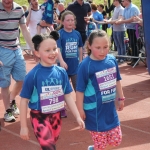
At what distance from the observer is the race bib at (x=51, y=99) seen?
15.5 feet

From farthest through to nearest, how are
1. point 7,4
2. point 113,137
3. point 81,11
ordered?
point 81,11, point 7,4, point 113,137

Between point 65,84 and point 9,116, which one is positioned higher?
point 65,84

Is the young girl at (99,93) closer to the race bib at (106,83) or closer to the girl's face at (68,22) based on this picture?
the race bib at (106,83)

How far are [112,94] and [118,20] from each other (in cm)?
891

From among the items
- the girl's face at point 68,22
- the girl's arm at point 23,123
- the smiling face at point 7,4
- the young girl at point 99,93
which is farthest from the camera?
the girl's face at point 68,22

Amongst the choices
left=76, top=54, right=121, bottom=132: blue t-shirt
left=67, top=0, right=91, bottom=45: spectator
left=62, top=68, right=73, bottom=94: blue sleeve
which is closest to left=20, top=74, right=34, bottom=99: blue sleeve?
left=62, top=68, right=73, bottom=94: blue sleeve

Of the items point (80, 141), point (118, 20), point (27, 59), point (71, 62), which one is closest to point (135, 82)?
point (118, 20)

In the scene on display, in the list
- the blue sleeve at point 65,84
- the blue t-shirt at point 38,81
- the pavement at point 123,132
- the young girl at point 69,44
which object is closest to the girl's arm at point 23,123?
the blue t-shirt at point 38,81

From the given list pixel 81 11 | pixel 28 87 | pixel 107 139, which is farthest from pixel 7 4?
pixel 81 11

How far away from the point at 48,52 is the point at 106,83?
0.73m

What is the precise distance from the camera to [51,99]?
15.6 ft

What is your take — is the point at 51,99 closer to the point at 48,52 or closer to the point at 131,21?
the point at 48,52

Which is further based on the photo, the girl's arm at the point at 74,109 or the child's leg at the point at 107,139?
the child's leg at the point at 107,139

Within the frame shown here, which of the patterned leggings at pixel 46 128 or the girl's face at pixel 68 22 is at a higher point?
the girl's face at pixel 68 22
